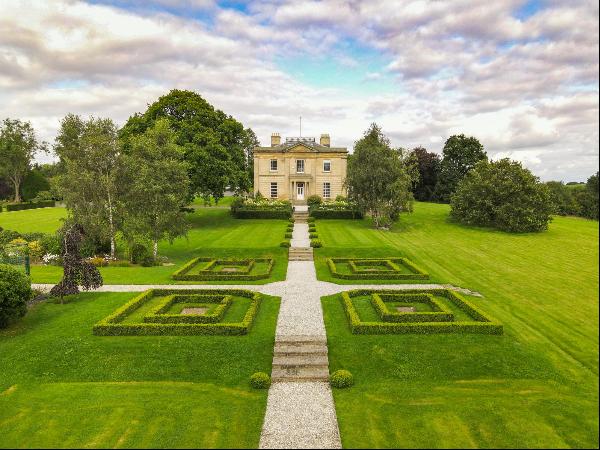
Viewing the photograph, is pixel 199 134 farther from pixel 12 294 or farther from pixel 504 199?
pixel 504 199

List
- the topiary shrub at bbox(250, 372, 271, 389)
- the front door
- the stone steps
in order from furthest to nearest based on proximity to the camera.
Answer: the front door → the stone steps → the topiary shrub at bbox(250, 372, 271, 389)

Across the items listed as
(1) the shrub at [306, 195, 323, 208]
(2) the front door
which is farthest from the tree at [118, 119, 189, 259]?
(2) the front door

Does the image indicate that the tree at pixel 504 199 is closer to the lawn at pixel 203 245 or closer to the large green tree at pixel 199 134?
the lawn at pixel 203 245

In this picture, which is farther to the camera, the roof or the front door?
the front door

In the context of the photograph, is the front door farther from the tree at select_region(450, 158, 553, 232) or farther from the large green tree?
the tree at select_region(450, 158, 553, 232)

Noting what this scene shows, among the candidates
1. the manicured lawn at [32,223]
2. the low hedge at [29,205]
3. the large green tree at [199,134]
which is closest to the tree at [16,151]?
the low hedge at [29,205]

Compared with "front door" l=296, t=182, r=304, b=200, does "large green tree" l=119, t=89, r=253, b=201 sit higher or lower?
higher
